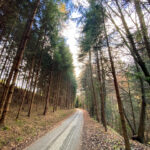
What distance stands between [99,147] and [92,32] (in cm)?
629

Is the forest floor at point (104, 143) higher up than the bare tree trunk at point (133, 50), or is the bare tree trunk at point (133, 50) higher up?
the bare tree trunk at point (133, 50)

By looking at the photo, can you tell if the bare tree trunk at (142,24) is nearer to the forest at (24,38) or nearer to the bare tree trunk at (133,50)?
the bare tree trunk at (133,50)

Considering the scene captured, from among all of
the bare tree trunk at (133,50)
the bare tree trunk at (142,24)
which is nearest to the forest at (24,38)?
the bare tree trunk at (133,50)

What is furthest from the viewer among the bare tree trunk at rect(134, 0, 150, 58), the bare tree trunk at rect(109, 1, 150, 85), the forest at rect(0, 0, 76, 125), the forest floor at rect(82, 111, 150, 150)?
the forest at rect(0, 0, 76, 125)

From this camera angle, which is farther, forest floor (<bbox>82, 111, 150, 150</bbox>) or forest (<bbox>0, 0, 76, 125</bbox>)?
forest (<bbox>0, 0, 76, 125</bbox>)

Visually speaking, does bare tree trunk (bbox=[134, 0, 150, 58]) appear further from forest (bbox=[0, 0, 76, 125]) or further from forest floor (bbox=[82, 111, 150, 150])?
forest floor (bbox=[82, 111, 150, 150])

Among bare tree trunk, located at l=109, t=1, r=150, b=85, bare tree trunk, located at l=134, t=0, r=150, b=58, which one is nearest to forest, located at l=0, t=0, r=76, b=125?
bare tree trunk, located at l=109, t=1, r=150, b=85

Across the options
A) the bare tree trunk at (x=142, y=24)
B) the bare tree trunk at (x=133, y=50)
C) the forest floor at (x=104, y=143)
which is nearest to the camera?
the bare tree trunk at (x=142, y=24)

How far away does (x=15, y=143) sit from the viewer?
3.67m

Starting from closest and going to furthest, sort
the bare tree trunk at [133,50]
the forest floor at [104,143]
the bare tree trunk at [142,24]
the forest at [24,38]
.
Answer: the bare tree trunk at [142,24], the forest floor at [104,143], the bare tree trunk at [133,50], the forest at [24,38]

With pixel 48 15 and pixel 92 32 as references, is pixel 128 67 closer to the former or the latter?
pixel 92 32

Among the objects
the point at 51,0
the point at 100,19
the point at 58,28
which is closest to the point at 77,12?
the point at 100,19

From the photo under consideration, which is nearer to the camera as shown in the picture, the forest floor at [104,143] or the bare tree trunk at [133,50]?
the forest floor at [104,143]

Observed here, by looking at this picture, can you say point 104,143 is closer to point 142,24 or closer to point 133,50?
point 133,50
